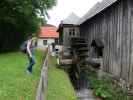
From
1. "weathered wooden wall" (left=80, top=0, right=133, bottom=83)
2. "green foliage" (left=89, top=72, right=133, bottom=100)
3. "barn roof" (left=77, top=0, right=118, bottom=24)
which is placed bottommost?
"green foliage" (left=89, top=72, right=133, bottom=100)

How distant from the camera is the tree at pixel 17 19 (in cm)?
2497

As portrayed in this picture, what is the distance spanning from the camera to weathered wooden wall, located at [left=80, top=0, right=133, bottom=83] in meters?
10.7

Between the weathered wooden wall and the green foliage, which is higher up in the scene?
the weathered wooden wall

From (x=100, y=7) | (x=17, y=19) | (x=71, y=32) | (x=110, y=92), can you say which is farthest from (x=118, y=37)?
(x=17, y=19)

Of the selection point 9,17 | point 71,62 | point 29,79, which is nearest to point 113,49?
point 29,79

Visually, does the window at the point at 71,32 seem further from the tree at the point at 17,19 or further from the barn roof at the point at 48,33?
the barn roof at the point at 48,33

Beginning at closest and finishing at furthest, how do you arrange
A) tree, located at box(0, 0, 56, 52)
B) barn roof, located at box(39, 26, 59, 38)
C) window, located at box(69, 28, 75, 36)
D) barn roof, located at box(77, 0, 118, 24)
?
barn roof, located at box(77, 0, 118, 24) < window, located at box(69, 28, 75, 36) < tree, located at box(0, 0, 56, 52) < barn roof, located at box(39, 26, 59, 38)

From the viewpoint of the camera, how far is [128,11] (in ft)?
35.6

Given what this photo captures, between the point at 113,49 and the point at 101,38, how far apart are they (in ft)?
8.35

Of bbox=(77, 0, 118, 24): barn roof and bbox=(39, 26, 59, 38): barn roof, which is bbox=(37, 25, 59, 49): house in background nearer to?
bbox=(39, 26, 59, 38): barn roof

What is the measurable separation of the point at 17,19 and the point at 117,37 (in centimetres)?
1679

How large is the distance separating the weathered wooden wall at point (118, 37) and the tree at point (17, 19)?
38.6ft

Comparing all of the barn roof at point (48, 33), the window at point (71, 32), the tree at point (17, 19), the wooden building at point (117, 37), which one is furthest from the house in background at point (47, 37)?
the wooden building at point (117, 37)

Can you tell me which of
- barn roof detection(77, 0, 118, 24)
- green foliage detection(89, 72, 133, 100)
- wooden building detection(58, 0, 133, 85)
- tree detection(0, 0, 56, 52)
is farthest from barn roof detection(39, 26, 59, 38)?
green foliage detection(89, 72, 133, 100)
